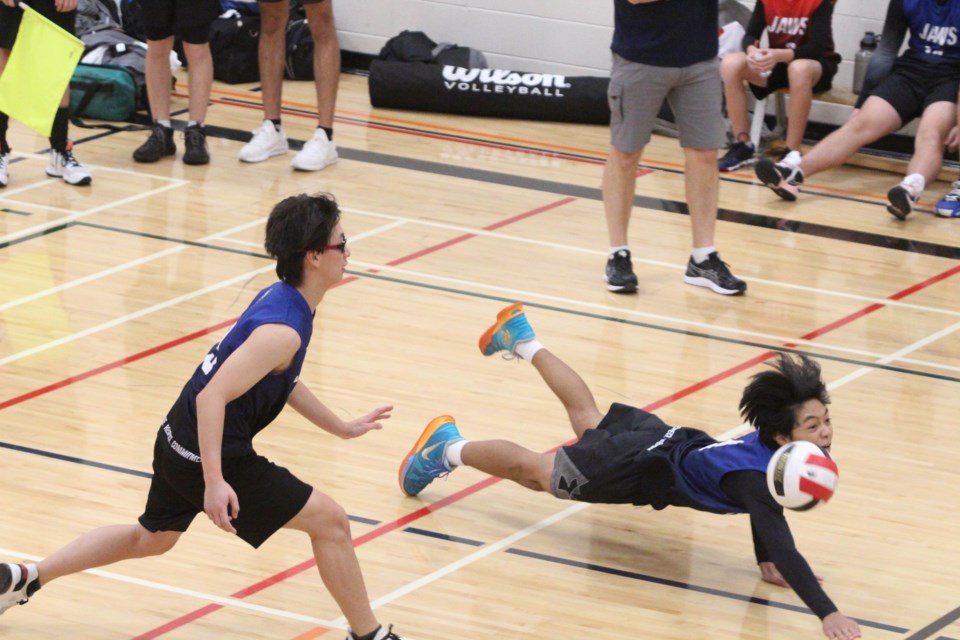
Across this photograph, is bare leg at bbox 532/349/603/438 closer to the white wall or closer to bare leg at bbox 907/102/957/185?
bare leg at bbox 907/102/957/185

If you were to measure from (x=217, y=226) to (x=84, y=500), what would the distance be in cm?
297

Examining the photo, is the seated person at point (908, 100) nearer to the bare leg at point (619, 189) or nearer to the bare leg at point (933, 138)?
the bare leg at point (933, 138)

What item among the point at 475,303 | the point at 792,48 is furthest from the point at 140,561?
the point at 792,48

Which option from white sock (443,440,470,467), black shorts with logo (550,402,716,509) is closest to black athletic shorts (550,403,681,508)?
black shorts with logo (550,402,716,509)

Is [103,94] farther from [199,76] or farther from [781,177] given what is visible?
[781,177]

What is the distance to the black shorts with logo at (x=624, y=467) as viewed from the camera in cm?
433

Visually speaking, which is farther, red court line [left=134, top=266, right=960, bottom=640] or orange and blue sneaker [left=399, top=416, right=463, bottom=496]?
orange and blue sneaker [left=399, top=416, right=463, bottom=496]

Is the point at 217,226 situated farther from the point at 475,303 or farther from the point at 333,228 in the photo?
the point at 333,228

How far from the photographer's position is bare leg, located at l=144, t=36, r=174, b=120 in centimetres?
830

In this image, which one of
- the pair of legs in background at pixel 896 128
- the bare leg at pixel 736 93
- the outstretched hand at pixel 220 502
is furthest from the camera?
the bare leg at pixel 736 93

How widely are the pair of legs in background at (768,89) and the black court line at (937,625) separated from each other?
5144mm

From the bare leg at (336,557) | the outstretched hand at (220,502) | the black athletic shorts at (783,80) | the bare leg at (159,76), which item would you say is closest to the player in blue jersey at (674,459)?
the bare leg at (336,557)

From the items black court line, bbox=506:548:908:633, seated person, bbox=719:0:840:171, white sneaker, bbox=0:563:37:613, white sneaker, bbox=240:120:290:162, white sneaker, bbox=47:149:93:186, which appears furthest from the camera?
seated person, bbox=719:0:840:171

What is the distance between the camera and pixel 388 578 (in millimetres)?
4270
